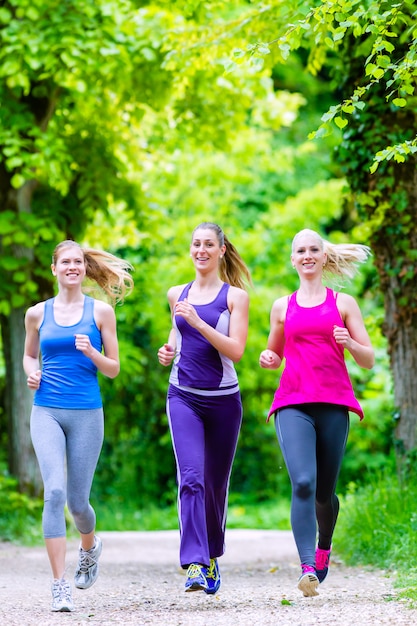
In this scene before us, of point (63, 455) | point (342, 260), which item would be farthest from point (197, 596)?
point (342, 260)

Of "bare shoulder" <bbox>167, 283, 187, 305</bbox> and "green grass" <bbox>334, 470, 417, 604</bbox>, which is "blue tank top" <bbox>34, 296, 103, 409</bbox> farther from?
"green grass" <bbox>334, 470, 417, 604</bbox>

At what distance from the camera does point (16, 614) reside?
5.34m

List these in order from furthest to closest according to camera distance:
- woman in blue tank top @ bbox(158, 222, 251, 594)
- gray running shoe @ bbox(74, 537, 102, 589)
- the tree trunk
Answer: the tree trunk < gray running shoe @ bbox(74, 537, 102, 589) < woman in blue tank top @ bbox(158, 222, 251, 594)

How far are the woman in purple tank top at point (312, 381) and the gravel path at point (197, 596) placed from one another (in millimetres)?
336

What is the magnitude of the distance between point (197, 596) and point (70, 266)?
2178 mm

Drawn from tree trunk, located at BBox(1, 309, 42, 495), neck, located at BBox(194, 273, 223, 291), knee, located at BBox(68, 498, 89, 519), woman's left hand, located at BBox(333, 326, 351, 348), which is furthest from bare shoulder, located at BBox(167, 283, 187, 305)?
tree trunk, located at BBox(1, 309, 42, 495)

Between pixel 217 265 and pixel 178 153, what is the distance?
959 cm

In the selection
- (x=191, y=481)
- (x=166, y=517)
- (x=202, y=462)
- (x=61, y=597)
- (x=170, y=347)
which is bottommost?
(x=166, y=517)

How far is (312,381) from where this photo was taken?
18.5 ft

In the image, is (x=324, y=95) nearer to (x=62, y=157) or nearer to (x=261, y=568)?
(x=62, y=157)

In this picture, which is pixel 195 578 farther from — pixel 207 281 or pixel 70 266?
pixel 70 266

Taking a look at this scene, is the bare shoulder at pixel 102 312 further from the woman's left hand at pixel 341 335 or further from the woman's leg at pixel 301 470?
the woman's left hand at pixel 341 335

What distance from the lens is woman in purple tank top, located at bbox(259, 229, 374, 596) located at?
217 inches

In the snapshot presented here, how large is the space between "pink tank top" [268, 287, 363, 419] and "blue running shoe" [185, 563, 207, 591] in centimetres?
103
